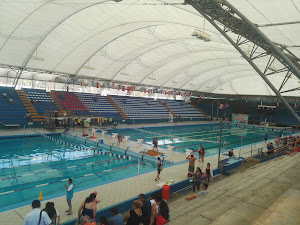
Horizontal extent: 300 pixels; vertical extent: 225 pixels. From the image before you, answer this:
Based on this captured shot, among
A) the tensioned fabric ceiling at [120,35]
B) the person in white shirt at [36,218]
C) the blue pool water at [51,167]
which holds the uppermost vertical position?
the tensioned fabric ceiling at [120,35]

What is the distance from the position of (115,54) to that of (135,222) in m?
24.7

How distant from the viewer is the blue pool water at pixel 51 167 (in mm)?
9953

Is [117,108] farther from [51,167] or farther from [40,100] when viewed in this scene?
[51,167]

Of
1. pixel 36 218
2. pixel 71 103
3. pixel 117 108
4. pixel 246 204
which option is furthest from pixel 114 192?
pixel 117 108

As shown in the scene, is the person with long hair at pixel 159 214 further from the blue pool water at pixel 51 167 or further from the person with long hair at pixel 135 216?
the blue pool water at pixel 51 167

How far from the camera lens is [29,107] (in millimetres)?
28516

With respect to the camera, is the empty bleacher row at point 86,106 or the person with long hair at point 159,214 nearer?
the person with long hair at point 159,214

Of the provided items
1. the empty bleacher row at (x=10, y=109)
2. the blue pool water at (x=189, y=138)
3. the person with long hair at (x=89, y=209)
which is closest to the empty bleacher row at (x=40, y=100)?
the empty bleacher row at (x=10, y=109)

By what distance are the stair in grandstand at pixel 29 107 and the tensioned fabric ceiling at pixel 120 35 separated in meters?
5.30

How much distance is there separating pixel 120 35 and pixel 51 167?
15.3 metres

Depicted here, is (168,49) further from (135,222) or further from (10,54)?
(135,222)

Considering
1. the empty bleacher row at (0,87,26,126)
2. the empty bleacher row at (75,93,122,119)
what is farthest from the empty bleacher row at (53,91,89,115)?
the empty bleacher row at (0,87,26,126)

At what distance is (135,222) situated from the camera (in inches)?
195

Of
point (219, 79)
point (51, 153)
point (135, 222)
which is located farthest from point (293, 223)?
point (219, 79)
